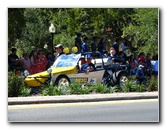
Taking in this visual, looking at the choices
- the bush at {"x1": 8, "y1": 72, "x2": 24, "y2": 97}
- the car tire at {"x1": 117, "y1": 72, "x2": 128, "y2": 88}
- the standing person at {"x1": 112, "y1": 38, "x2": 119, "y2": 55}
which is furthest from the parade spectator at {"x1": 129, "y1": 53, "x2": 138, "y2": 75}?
the bush at {"x1": 8, "y1": 72, "x2": 24, "y2": 97}

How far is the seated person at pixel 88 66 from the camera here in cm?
1959

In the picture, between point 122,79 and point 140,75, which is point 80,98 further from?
point 140,75

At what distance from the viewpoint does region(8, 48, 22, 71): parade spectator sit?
1916cm

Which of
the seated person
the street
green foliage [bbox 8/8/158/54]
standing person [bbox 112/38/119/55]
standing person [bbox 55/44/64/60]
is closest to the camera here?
the street

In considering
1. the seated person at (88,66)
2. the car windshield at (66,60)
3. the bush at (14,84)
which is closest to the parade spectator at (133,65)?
the seated person at (88,66)

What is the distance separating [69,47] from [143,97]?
1.39 m

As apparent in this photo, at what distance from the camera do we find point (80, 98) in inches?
763

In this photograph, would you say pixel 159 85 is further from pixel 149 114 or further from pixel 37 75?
pixel 37 75

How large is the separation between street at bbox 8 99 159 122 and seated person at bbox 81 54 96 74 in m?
0.53

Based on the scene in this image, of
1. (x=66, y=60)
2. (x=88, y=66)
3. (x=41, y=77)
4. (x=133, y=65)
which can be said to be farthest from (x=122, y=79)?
(x=41, y=77)

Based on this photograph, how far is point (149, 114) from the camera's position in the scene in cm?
1916

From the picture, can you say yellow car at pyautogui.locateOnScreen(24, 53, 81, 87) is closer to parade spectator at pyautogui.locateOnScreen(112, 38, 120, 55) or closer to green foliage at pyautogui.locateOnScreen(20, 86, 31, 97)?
green foliage at pyautogui.locateOnScreen(20, 86, 31, 97)

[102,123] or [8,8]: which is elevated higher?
[8,8]
